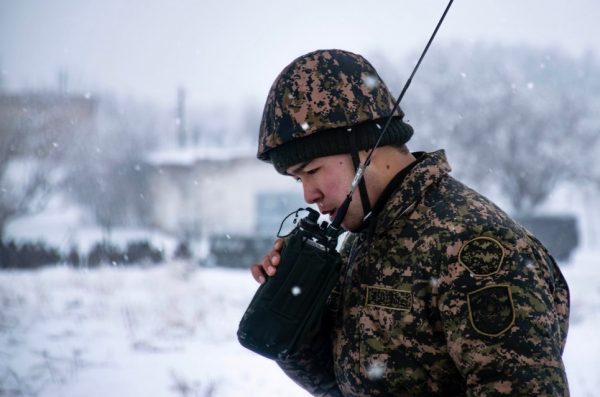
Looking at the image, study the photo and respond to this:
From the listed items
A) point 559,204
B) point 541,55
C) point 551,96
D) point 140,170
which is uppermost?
point 541,55

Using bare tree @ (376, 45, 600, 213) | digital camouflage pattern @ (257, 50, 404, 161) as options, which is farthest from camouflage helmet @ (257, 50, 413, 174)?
bare tree @ (376, 45, 600, 213)

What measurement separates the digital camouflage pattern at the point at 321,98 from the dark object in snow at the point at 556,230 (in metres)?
15.7

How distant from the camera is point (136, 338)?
5859mm

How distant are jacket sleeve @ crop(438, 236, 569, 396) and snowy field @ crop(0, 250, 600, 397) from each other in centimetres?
294

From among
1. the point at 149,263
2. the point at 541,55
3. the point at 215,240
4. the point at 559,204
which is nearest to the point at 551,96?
the point at 541,55

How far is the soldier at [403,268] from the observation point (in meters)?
1.25

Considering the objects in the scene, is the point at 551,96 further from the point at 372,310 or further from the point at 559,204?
the point at 372,310

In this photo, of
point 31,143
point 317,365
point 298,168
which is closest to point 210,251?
point 31,143

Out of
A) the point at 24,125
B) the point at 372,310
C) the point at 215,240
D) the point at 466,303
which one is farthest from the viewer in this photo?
the point at 215,240

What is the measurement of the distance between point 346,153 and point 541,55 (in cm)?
2282

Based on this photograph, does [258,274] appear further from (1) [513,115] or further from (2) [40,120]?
(1) [513,115]

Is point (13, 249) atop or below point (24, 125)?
below

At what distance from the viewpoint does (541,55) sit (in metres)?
21.9

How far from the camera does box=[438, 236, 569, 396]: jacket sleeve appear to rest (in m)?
1.21
